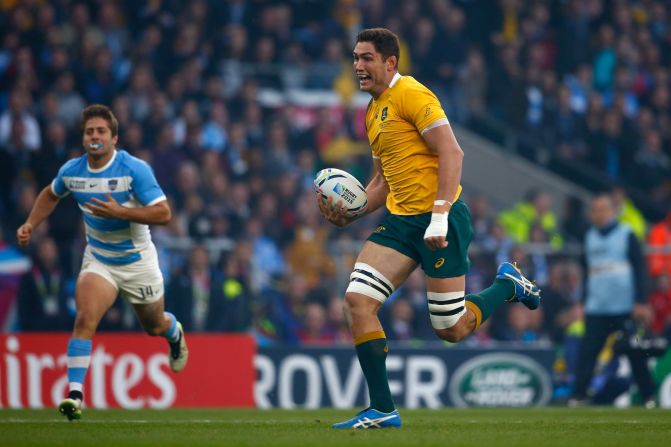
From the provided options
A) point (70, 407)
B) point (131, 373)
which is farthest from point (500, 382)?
point (70, 407)

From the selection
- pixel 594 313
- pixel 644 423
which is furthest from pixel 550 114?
pixel 644 423

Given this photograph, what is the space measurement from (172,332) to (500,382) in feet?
17.8

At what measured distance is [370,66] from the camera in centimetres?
894

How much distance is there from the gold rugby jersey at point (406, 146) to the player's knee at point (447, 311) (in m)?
0.62

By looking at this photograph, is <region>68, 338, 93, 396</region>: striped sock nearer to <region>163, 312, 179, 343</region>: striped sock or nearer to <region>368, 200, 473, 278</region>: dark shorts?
<region>163, 312, 179, 343</region>: striped sock

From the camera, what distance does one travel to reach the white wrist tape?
27.9ft

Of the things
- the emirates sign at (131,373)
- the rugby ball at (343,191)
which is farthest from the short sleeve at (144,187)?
the emirates sign at (131,373)

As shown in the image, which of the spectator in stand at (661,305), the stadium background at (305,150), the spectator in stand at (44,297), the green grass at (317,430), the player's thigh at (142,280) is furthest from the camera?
the spectator in stand at (661,305)

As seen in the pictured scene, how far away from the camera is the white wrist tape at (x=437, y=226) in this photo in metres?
8.50

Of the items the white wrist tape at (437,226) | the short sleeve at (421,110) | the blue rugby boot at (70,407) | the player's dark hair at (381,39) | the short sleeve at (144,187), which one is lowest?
the blue rugby boot at (70,407)

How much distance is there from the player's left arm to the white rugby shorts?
10.3ft

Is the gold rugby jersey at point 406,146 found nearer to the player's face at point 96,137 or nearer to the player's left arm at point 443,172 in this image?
the player's left arm at point 443,172

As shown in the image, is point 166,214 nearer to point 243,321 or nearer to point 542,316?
point 243,321

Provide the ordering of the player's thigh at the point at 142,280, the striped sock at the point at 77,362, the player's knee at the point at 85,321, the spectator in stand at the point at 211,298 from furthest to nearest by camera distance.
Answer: the spectator in stand at the point at 211,298
the player's thigh at the point at 142,280
the player's knee at the point at 85,321
the striped sock at the point at 77,362
